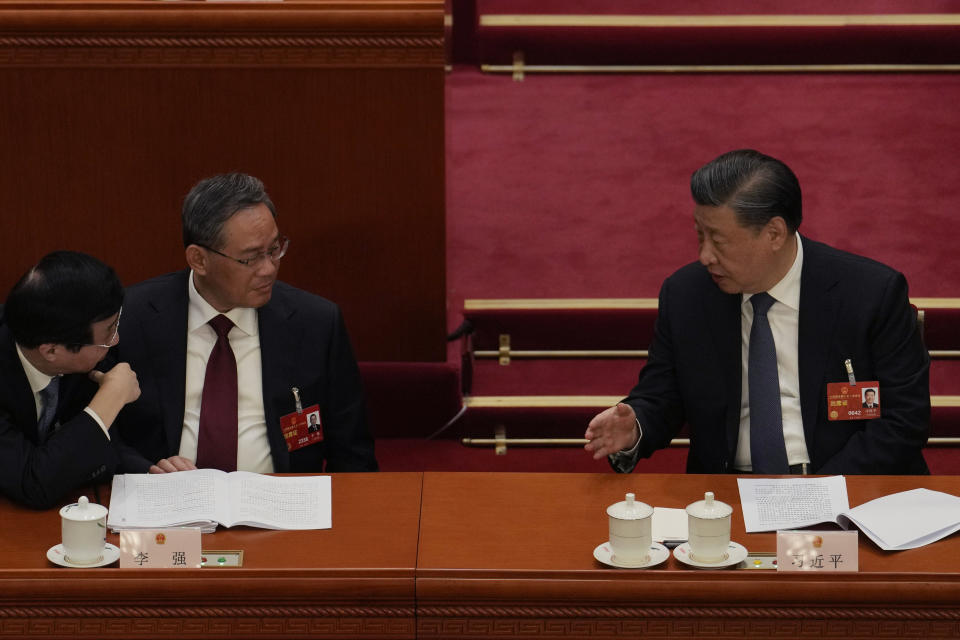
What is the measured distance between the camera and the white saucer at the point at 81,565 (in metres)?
2.12

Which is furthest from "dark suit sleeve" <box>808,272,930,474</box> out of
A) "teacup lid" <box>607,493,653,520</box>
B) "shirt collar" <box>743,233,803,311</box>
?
"teacup lid" <box>607,493,653,520</box>

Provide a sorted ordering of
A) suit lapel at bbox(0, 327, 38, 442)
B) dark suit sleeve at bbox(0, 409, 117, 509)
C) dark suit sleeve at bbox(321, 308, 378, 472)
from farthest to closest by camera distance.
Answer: dark suit sleeve at bbox(321, 308, 378, 472) → suit lapel at bbox(0, 327, 38, 442) → dark suit sleeve at bbox(0, 409, 117, 509)

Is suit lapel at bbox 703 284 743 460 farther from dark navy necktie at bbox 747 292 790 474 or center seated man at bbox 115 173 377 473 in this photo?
center seated man at bbox 115 173 377 473

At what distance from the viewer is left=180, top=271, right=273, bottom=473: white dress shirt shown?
2.85 m

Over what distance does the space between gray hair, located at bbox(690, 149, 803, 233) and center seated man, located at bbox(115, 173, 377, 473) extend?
94 cm

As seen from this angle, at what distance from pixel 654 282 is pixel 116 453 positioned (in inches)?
75.3

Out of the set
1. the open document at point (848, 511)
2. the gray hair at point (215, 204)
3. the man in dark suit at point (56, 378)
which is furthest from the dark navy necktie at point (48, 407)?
the open document at point (848, 511)

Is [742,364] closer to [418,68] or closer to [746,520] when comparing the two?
[746,520]

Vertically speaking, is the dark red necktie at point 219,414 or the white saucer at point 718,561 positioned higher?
the dark red necktie at point 219,414

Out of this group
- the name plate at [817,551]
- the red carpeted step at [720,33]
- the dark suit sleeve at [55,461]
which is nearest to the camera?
the name plate at [817,551]

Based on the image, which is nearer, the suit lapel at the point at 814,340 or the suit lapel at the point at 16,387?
the suit lapel at the point at 16,387

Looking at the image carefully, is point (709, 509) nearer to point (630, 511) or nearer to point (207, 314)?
point (630, 511)

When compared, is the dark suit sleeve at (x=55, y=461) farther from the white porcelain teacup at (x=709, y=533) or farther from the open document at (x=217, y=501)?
the white porcelain teacup at (x=709, y=533)

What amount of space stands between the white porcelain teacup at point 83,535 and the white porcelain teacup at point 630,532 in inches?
33.9
